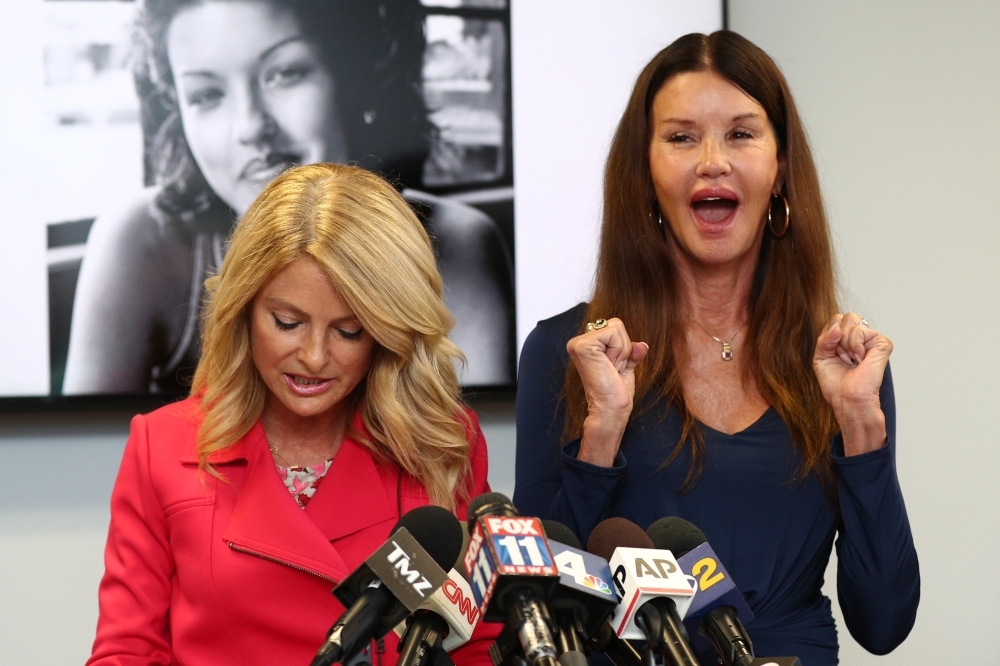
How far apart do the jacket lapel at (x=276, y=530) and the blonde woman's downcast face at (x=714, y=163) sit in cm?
85

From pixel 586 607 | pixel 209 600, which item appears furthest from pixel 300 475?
pixel 586 607

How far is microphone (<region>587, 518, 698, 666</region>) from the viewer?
3.86 feet

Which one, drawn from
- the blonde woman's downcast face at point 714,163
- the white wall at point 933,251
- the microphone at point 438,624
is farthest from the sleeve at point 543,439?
the white wall at point 933,251

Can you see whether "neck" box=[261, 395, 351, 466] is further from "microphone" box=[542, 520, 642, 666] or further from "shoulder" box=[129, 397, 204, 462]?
"microphone" box=[542, 520, 642, 666]

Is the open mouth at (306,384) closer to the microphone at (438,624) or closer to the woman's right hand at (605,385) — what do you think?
the woman's right hand at (605,385)

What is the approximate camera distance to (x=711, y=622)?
1.29 metres

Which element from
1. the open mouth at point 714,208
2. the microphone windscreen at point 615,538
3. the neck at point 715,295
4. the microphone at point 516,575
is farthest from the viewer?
the neck at point 715,295

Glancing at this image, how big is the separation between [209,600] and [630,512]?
2.41 feet

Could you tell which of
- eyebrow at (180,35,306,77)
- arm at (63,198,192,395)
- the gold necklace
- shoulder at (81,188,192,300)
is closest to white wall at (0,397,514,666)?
arm at (63,198,192,395)

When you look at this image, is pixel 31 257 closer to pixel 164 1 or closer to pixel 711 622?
pixel 164 1

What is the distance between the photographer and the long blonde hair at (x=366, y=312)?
6.40 ft

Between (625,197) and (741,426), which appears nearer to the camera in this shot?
(741,426)

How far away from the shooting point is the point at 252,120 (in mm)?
2895

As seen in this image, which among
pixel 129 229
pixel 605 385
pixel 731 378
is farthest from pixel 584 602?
pixel 129 229
